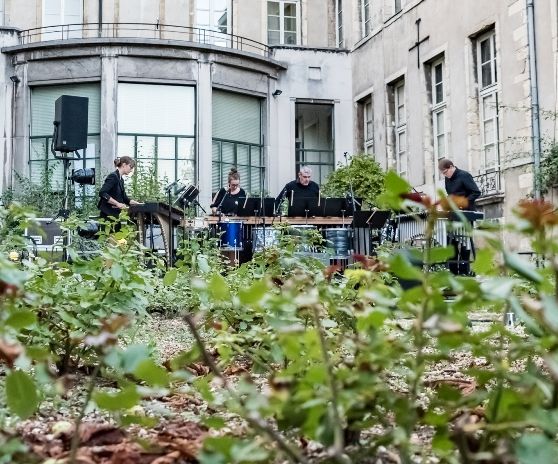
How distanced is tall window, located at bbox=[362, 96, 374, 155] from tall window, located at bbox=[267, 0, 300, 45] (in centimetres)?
289

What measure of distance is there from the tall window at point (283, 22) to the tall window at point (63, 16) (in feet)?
16.0

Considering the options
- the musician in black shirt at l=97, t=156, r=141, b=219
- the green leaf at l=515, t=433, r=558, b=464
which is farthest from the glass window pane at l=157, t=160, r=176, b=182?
the green leaf at l=515, t=433, r=558, b=464

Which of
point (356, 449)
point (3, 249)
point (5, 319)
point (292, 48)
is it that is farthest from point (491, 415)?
point (292, 48)

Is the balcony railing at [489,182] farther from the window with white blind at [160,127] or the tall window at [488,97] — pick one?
the window with white blind at [160,127]

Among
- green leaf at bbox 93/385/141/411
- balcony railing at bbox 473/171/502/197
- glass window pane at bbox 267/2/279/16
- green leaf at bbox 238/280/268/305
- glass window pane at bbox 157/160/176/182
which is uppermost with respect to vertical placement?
glass window pane at bbox 267/2/279/16

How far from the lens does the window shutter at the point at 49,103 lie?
61.5 ft

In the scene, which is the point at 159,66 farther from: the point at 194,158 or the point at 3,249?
the point at 3,249

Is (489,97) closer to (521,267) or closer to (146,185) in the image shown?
(146,185)

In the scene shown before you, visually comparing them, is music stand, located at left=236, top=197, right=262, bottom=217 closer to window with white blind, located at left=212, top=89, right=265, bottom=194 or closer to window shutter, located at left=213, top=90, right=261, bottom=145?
window with white blind, located at left=212, top=89, right=265, bottom=194

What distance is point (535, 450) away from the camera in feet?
2.81

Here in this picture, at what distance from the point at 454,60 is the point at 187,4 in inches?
302

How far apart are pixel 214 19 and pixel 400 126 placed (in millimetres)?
5847

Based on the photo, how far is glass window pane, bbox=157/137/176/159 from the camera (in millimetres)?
18750

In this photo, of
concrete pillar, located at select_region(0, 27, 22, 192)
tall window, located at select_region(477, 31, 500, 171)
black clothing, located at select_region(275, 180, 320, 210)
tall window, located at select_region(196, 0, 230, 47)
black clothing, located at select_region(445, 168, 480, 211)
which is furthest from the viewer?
tall window, located at select_region(196, 0, 230, 47)
